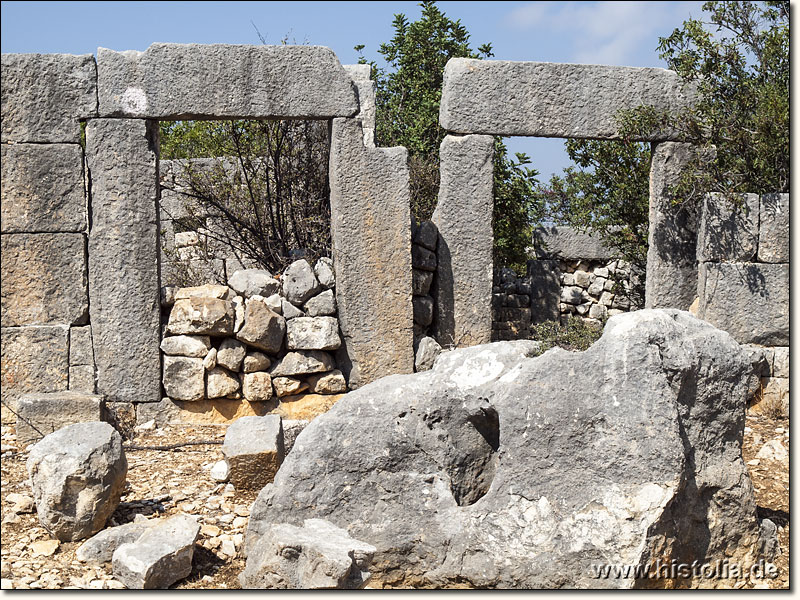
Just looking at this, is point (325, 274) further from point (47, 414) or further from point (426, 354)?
point (47, 414)

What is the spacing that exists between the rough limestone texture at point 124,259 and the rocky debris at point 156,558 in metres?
3.04

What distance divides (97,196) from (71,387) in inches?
59.7

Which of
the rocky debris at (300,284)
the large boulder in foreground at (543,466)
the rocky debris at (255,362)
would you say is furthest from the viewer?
the rocky debris at (300,284)

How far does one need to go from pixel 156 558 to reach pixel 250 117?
3.98 m

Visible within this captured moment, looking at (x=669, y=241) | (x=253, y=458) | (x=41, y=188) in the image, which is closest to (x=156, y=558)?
(x=253, y=458)

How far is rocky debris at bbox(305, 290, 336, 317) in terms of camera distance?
701 cm

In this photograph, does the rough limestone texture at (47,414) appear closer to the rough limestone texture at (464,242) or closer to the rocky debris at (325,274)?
the rocky debris at (325,274)

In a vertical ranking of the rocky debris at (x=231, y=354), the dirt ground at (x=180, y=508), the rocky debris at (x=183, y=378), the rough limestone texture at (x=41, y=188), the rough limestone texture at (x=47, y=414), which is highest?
the rough limestone texture at (x=41, y=188)

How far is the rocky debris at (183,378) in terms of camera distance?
22.4 ft

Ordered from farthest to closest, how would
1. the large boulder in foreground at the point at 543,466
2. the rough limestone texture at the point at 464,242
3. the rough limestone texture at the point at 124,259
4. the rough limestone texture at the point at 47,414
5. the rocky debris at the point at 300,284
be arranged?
the rough limestone texture at the point at 464,242
the rocky debris at the point at 300,284
the rough limestone texture at the point at 124,259
the rough limestone texture at the point at 47,414
the large boulder in foreground at the point at 543,466

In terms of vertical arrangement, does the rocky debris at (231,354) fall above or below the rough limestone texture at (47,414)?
above

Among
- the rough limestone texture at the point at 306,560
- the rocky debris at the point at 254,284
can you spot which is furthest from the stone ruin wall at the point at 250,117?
the rough limestone texture at the point at 306,560

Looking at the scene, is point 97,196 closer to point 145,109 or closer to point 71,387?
point 145,109

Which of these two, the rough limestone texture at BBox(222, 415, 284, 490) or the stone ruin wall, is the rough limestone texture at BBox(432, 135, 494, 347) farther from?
the rough limestone texture at BBox(222, 415, 284, 490)
